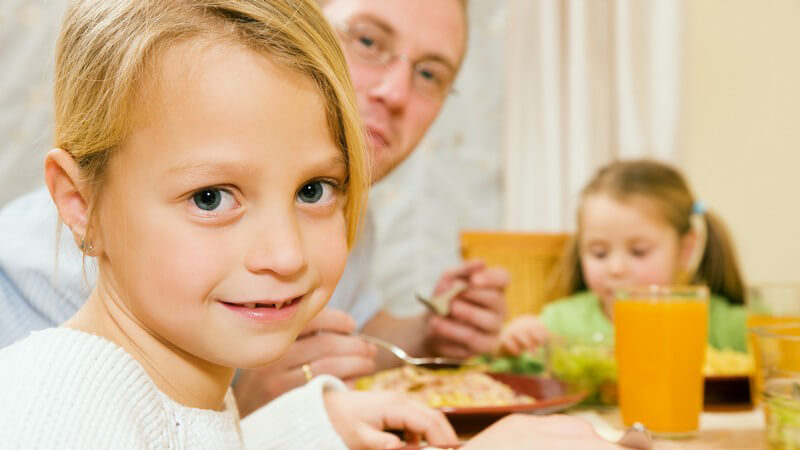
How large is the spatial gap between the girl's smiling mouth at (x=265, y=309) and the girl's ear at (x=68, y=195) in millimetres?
136

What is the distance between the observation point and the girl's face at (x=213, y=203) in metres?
0.57

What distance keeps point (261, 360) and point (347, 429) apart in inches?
10.5

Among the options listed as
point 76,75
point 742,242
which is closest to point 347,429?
point 76,75

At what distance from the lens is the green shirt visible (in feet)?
6.36

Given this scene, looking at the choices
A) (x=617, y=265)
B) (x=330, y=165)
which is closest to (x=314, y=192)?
(x=330, y=165)

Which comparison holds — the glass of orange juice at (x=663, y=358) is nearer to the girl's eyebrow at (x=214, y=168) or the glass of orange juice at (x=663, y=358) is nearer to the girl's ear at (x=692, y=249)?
the girl's eyebrow at (x=214, y=168)

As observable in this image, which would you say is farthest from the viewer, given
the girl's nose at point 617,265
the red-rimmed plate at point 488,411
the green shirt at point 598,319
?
the girl's nose at point 617,265

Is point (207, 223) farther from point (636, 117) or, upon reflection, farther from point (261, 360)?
point (636, 117)

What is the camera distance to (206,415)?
2.13 ft

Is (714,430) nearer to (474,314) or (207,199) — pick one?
(474,314)

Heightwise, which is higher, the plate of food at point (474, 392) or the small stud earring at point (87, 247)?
the small stud earring at point (87, 247)

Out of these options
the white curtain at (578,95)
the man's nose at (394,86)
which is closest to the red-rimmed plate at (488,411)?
the man's nose at (394,86)

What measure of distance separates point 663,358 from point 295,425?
50 centimetres

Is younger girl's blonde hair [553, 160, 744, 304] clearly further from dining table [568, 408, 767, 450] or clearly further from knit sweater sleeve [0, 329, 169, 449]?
knit sweater sleeve [0, 329, 169, 449]
